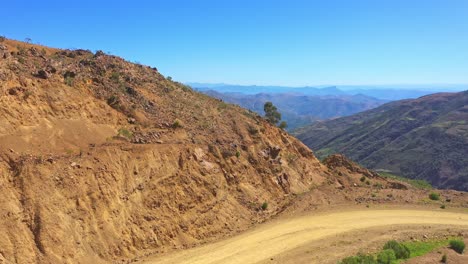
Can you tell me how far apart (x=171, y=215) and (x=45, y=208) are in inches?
285

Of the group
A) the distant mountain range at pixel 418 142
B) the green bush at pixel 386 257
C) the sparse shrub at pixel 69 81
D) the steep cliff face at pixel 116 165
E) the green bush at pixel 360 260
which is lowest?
the distant mountain range at pixel 418 142

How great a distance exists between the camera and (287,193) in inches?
1273

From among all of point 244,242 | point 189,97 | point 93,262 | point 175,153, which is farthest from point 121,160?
point 189,97

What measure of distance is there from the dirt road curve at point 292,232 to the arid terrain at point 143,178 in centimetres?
15

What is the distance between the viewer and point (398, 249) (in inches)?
827

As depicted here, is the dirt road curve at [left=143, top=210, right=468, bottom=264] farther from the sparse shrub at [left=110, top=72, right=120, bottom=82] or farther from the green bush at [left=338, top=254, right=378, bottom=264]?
the sparse shrub at [left=110, top=72, right=120, bottom=82]

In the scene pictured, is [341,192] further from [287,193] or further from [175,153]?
[175,153]

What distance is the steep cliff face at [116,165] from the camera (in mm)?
19203

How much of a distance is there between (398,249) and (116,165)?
1682 centimetres

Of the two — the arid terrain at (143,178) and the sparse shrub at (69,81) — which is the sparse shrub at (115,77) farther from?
the sparse shrub at (69,81)

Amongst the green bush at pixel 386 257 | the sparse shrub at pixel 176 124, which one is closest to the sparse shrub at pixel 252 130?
the sparse shrub at pixel 176 124

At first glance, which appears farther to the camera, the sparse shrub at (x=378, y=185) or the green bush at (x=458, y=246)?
the sparse shrub at (x=378, y=185)

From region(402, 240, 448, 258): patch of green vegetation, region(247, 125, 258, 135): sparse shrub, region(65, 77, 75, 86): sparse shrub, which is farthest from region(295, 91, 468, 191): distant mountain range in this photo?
region(65, 77, 75, 86): sparse shrub

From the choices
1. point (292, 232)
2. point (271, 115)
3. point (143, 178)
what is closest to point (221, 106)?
point (271, 115)
